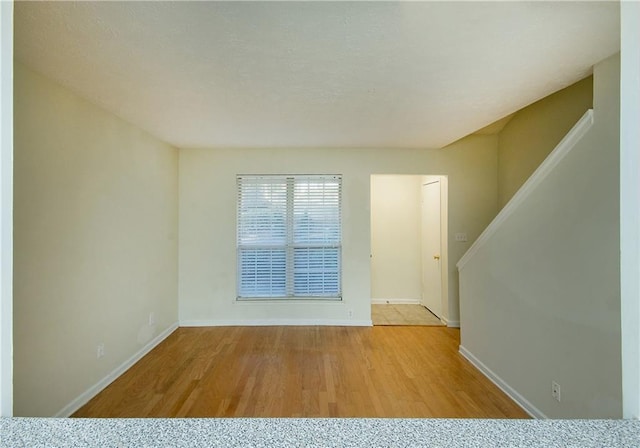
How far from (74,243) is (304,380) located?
2.20m

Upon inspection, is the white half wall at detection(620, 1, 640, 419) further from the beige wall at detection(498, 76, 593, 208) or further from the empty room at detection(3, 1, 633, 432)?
the beige wall at detection(498, 76, 593, 208)

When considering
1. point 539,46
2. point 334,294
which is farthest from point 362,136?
point 334,294

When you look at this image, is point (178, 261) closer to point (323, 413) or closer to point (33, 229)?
point (33, 229)

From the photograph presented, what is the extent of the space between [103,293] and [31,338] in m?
0.70

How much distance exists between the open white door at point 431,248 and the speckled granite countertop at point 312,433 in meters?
3.94

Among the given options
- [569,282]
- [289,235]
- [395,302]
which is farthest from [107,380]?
[395,302]

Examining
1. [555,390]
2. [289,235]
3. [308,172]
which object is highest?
[308,172]

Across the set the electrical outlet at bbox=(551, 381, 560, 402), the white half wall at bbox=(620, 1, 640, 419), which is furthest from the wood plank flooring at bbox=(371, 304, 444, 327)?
the white half wall at bbox=(620, 1, 640, 419)

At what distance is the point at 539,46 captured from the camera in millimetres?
1598

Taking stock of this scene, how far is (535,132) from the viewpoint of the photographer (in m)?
3.31

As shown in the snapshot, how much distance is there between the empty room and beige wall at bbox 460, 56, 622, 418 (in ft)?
0.05

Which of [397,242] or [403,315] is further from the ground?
[397,242]

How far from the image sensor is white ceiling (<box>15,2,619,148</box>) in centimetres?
132

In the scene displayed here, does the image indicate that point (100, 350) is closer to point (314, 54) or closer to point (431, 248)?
point (314, 54)
